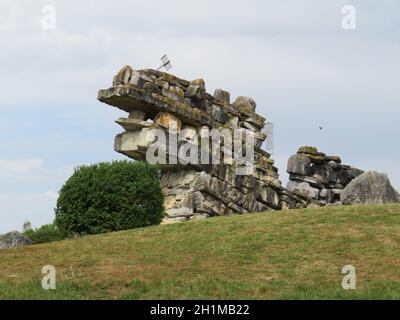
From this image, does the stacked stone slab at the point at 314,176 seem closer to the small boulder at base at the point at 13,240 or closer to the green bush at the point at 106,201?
the small boulder at base at the point at 13,240

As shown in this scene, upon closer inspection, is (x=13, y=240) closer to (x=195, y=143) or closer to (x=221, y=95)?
(x=195, y=143)

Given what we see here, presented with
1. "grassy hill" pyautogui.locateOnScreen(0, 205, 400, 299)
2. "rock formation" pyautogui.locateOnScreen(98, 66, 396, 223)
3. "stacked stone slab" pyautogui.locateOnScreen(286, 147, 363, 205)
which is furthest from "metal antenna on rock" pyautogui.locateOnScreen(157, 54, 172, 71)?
"grassy hill" pyautogui.locateOnScreen(0, 205, 400, 299)

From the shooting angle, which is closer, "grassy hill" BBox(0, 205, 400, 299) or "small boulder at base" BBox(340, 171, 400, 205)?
"grassy hill" BBox(0, 205, 400, 299)

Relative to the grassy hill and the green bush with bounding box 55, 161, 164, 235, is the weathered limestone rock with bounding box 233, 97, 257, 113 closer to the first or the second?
the green bush with bounding box 55, 161, 164, 235

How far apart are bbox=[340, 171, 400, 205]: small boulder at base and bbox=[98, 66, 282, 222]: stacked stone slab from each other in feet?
32.8

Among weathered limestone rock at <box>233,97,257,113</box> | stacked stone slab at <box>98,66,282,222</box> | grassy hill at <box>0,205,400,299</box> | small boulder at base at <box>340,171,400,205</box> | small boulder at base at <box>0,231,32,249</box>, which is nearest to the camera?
grassy hill at <box>0,205,400,299</box>

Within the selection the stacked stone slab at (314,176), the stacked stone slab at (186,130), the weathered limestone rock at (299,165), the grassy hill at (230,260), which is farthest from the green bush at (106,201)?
the weathered limestone rock at (299,165)

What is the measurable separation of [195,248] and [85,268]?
3404mm

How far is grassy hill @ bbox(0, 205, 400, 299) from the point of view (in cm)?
1780

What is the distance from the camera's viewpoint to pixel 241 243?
22.5 metres

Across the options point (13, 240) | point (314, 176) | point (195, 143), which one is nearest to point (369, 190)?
point (195, 143)

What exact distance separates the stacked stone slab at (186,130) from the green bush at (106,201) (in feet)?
34.1

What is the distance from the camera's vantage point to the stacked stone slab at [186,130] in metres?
42.1
